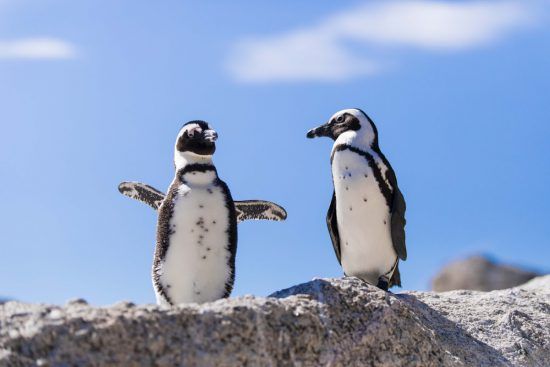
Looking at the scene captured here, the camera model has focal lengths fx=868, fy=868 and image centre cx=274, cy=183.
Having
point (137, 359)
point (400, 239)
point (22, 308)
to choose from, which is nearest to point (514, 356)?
point (400, 239)

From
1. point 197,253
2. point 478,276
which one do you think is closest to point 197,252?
point 197,253

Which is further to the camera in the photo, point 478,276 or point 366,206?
point 478,276

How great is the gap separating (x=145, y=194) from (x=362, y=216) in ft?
4.96

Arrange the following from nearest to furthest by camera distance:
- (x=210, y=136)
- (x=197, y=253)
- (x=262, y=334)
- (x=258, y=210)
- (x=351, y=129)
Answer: (x=262, y=334), (x=197, y=253), (x=210, y=136), (x=351, y=129), (x=258, y=210)

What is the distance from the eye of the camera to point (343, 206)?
5.60 meters

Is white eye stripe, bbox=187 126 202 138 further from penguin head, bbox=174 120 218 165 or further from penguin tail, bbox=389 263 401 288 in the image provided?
penguin tail, bbox=389 263 401 288

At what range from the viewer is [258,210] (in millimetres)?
5891

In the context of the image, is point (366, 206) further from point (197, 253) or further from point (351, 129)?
point (197, 253)

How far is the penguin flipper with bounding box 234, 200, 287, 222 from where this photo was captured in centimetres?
587

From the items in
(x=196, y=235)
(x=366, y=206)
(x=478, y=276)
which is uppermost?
(x=478, y=276)

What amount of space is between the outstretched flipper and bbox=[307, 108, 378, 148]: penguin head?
1.96 ft

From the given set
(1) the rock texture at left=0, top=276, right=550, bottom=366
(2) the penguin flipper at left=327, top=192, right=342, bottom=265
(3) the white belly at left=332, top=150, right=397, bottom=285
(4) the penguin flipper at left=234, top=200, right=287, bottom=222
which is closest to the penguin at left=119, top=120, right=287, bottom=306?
(1) the rock texture at left=0, top=276, right=550, bottom=366

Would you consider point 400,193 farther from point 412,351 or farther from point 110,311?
point 110,311

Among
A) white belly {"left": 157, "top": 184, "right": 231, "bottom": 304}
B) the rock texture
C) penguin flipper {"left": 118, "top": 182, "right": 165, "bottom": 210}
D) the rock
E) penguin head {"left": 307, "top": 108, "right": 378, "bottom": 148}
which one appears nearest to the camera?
the rock texture
